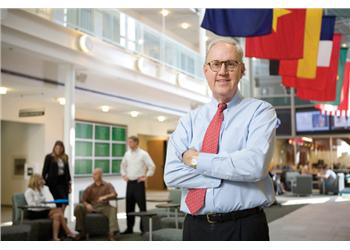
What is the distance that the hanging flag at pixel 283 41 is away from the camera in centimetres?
794

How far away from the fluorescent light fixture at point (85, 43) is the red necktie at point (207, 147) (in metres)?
8.04

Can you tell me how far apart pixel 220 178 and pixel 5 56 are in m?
8.20

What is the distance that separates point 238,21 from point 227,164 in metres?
5.15

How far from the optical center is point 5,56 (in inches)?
360

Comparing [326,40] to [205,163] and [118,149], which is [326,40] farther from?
[118,149]

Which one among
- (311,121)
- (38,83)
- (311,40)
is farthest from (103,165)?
(311,121)

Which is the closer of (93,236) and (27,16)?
(93,236)

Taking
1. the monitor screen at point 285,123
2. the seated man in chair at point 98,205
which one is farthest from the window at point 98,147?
the monitor screen at point 285,123

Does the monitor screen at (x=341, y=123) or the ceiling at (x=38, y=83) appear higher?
the ceiling at (x=38, y=83)

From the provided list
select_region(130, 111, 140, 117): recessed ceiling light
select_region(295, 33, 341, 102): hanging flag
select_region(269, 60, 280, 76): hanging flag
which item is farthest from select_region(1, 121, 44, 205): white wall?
select_region(295, 33, 341, 102): hanging flag

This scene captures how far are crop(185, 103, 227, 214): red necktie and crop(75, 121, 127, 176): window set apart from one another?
42.2 ft

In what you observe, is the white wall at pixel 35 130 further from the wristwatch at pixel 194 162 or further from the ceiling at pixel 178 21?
the wristwatch at pixel 194 162
